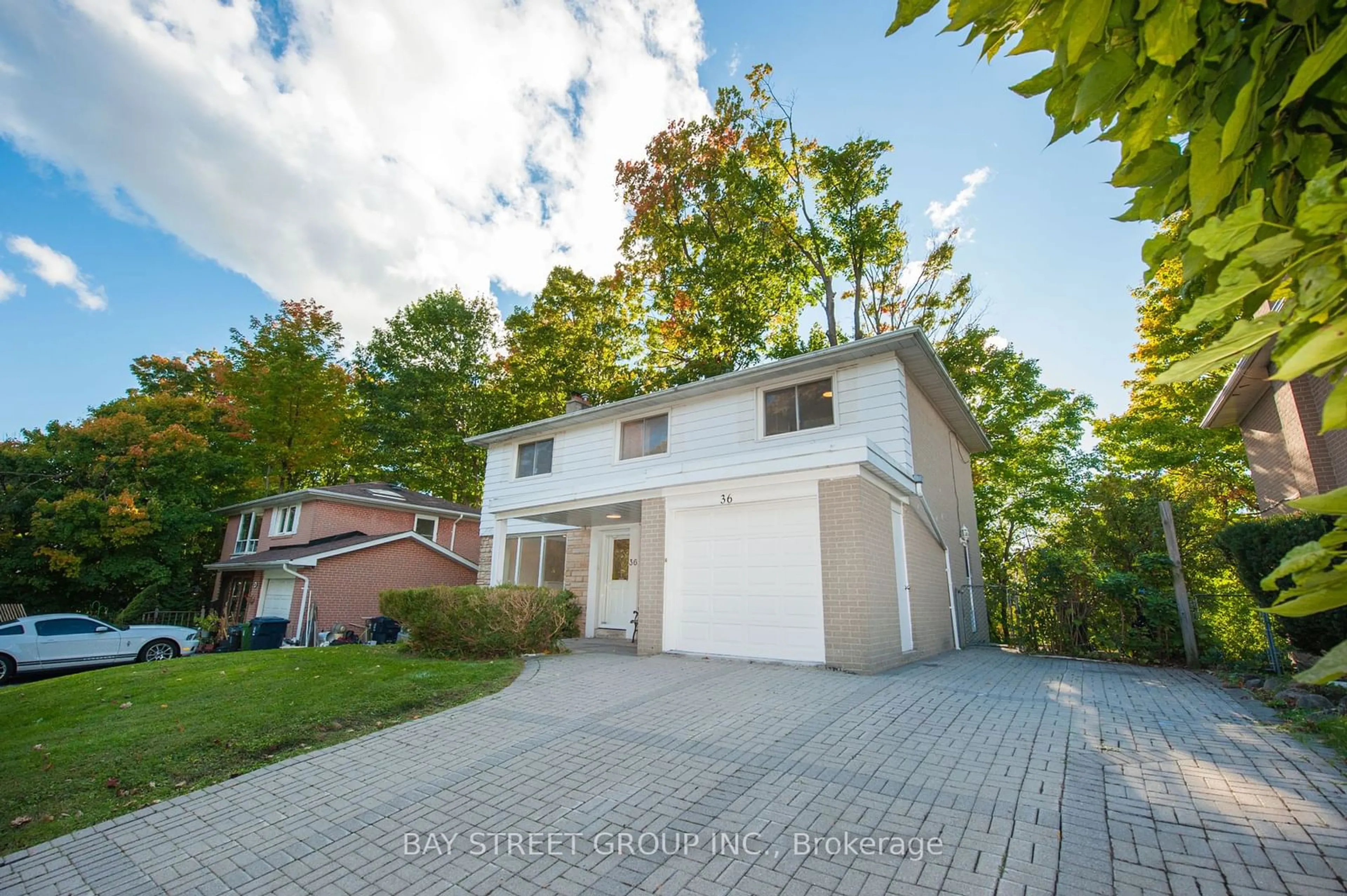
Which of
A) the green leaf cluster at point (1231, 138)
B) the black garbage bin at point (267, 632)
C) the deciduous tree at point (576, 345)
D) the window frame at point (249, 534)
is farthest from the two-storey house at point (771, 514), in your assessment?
the window frame at point (249, 534)

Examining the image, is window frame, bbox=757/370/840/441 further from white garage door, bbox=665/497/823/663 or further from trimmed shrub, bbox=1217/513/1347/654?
trimmed shrub, bbox=1217/513/1347/654

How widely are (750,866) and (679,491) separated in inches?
263

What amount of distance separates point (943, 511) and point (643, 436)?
7161mm

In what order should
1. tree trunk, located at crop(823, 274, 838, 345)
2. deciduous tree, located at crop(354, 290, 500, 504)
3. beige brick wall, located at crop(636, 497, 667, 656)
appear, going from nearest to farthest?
1. beige brick wall, located at crop(636, 497, 667, 656)
2. tree trunk, located at crop(823, 274, 838, 345)
3. deciduous tree, located at crop(354, 290, 500, 504)

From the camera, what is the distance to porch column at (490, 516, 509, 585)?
15.0m

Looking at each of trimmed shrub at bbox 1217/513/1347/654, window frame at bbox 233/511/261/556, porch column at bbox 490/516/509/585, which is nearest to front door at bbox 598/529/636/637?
porch column at bbox 490/516/509/585

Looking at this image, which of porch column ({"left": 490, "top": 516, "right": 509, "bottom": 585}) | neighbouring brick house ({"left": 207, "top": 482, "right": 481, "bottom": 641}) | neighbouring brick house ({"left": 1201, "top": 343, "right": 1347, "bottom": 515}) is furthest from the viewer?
neighbouring brick house ({"left": 207, "top": 482, "right": 481, "bottom": 641})

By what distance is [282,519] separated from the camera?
22688mm

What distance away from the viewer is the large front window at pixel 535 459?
15969 millimetres

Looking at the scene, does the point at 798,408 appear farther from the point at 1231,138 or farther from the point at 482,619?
the point at 1231,138

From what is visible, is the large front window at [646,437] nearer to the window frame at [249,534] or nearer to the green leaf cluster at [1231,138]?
the green leaf cluster at [1231,138]

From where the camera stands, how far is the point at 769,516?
8.68 meters

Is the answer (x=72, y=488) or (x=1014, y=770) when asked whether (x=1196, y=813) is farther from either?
(x=72, y=488)

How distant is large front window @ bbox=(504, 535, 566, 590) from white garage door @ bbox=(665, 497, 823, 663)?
7.34 meters
